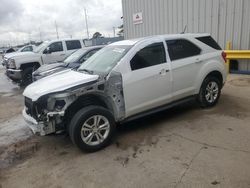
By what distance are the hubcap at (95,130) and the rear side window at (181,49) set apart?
75.6 inches

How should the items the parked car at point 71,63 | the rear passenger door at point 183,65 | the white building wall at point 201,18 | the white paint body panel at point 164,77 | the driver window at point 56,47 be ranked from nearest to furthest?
the white paint body panel at point 164,77 → the rear passenger door at point 183,65 → the parked car at point 71,63 → the white building wall at point 201,18 → the driver window at point 56,47

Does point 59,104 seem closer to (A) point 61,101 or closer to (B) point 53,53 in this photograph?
(A) point 61,101

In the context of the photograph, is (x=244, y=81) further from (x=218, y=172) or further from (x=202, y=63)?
(x=218, y=172)

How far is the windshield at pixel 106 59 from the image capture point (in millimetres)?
4438

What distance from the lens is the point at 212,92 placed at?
5672 mm

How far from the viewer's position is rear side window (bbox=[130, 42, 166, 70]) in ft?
14.5

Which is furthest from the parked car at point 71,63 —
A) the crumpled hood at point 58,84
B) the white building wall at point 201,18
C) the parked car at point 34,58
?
the white building wall at point 201,18

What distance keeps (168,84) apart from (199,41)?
54.9 inches

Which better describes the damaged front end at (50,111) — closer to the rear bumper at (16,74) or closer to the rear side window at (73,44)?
the rear bumper at (16,74)

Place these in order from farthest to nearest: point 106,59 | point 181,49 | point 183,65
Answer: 1. point 181,49
2. point 183,65
3. point 106,59

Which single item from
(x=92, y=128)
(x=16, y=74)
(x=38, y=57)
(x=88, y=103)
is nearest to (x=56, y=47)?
(x=38, y=57)

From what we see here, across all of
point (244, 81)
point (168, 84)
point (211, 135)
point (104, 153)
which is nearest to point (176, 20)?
point (244, 81)

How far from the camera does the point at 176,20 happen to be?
37.5 feet

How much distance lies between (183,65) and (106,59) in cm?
156
